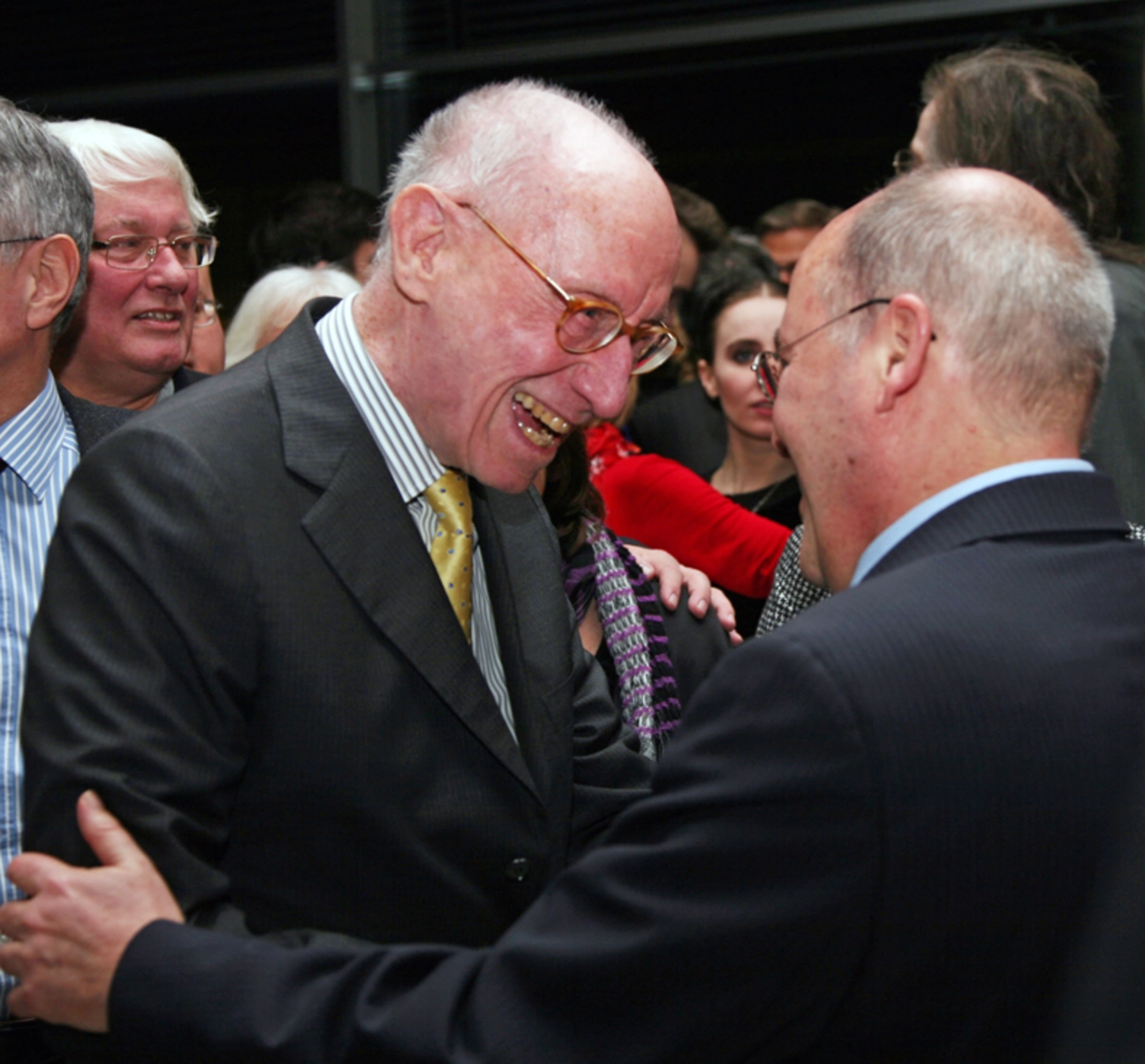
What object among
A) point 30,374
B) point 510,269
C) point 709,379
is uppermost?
point 510,269

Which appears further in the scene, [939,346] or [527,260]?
[527,260]

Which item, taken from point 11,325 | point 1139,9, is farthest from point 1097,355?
point 1139,9

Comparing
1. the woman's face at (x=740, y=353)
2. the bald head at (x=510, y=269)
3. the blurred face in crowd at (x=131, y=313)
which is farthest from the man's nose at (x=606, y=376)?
the woman's face at (x=740, y=353)

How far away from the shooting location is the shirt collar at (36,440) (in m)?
1.71

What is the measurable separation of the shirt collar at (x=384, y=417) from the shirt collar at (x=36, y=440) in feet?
1.49

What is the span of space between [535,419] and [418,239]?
9.6 inches

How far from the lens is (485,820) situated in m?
1.40

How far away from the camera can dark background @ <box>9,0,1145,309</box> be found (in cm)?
438

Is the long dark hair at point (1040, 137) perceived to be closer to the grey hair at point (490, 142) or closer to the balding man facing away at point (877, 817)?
the grey hair at point (490, 142)

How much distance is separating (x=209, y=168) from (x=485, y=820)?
4748mm

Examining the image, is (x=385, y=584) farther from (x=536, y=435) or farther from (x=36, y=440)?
(x=36, y=440)

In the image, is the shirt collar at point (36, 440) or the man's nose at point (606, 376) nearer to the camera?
the man's nose at point (606, 376)

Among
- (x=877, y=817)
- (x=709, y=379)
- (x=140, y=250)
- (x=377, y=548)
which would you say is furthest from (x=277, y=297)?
(x=877, y=817)

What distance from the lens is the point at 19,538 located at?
1688 mm
